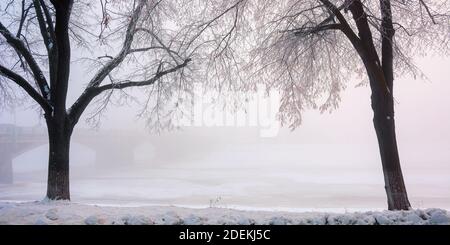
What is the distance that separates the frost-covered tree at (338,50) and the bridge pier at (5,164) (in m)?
57.6

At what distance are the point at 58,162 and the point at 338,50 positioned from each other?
27.1 feet

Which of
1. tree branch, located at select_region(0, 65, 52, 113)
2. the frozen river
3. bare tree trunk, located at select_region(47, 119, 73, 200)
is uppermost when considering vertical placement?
tree branch, located at select_region(0, 65, 52, 113)

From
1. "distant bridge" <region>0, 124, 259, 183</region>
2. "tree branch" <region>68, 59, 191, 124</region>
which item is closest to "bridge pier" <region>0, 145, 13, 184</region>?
"distant bridge" <region>0, 124, 259, 183</region>

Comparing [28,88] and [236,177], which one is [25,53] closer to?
[28,88]

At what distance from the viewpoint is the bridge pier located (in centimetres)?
5906

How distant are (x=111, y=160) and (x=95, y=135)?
9.35m

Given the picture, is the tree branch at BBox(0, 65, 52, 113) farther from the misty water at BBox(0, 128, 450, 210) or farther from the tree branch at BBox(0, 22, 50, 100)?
the misty water at BBox(0, 128, 450, 210)

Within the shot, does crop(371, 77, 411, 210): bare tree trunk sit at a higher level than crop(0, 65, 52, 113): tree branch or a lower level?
lower

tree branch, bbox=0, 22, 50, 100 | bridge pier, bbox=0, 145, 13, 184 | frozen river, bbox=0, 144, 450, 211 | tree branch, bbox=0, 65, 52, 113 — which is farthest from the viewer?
bridge pier, bbox=0, 145, 13, 184

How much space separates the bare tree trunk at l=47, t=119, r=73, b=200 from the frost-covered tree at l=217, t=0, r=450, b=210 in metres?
5.03

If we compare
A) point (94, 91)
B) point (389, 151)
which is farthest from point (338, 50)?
point (94, 91)

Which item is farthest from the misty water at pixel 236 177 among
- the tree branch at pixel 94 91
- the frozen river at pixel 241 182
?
the tree branch at pixel 94 91

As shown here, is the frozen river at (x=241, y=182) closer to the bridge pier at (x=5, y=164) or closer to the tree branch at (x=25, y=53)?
the bridge pier at (x=5, y=164)

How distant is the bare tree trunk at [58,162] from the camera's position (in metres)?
10.6
